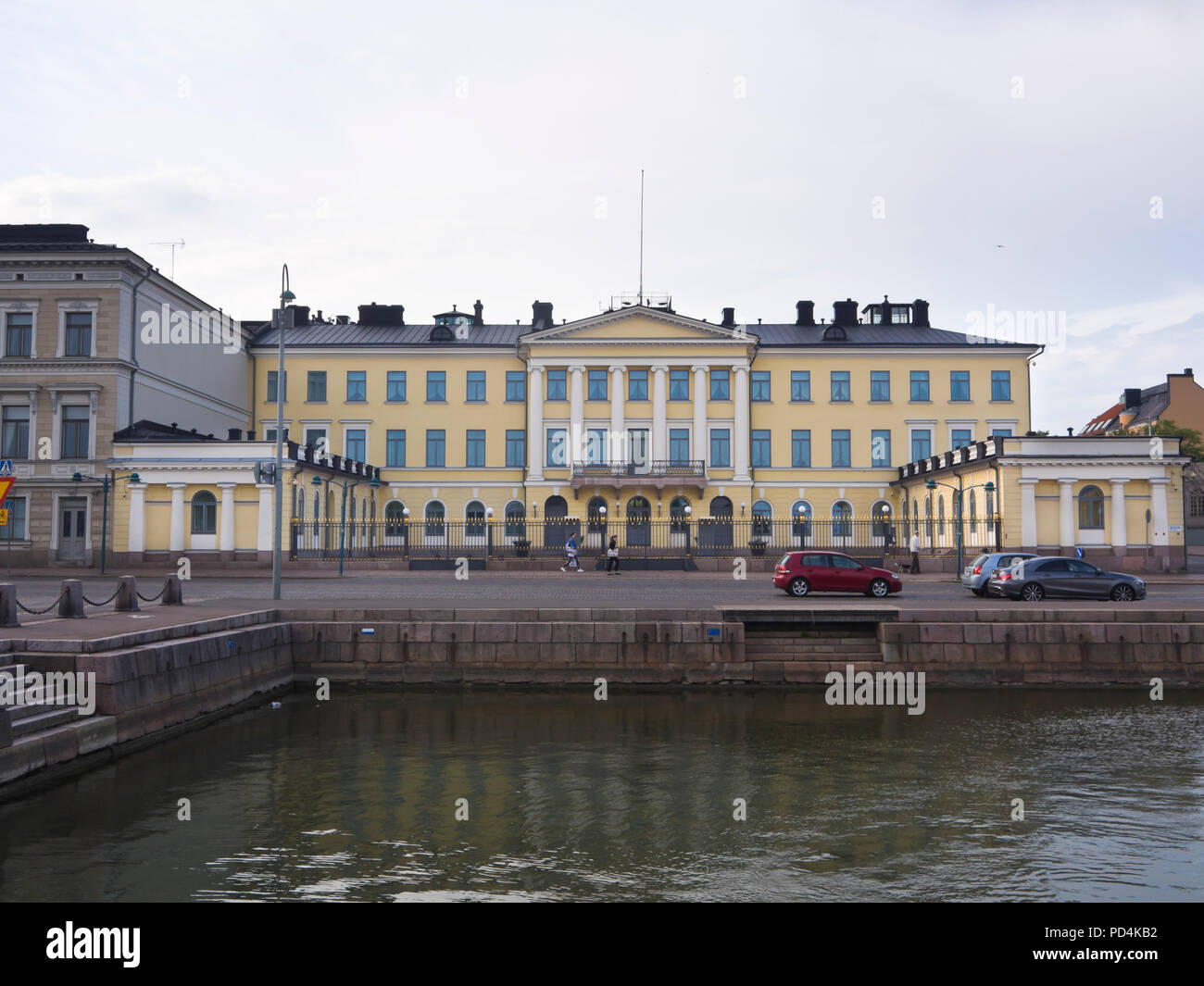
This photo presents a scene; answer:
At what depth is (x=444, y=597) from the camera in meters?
26.0

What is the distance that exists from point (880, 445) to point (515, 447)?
880 inches

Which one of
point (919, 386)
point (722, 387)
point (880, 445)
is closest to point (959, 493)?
point (880, 445)

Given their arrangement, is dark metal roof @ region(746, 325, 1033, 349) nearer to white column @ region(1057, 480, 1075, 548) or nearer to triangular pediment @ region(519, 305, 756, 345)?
triangular pediment @ region(519, 305, 756, 345)

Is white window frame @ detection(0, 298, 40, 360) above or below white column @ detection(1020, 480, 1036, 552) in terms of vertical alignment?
above

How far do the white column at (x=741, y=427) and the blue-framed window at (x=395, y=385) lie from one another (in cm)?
2030

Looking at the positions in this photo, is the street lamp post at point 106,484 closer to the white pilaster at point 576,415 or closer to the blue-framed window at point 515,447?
the blue-framed window at point 515,447

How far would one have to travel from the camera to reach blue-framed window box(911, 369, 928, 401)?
6106cm

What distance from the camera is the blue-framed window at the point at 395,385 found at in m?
61.1

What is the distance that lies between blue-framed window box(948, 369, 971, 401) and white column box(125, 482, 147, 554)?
45.6 m

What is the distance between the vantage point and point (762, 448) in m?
60.6

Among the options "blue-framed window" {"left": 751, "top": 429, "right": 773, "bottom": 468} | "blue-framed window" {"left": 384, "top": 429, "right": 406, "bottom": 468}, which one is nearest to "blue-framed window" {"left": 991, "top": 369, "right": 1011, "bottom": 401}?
"blue-framed window" {"left": 751, "top": 429, "right": 773, "bottom": 468}
